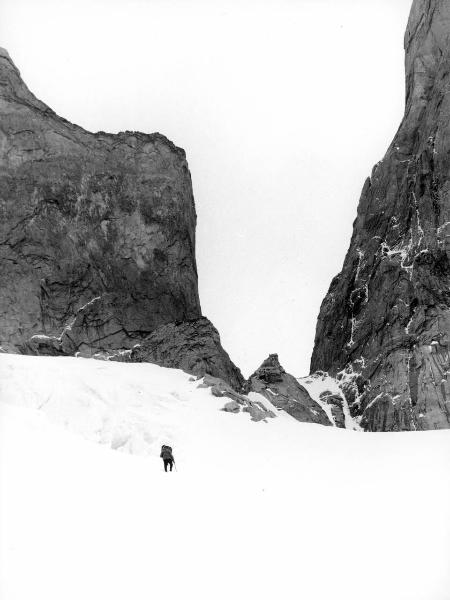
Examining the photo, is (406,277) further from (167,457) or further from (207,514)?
(207,514)

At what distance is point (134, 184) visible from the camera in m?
67.1

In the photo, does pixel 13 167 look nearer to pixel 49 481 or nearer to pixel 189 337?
pixel 189 337

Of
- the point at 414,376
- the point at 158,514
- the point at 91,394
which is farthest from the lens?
the point at 414,376

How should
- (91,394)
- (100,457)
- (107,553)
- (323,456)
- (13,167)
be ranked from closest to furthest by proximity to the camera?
1. (107,553)
2. (100,457)
3. (323,456)
4. (91,394)
5. (13,167)

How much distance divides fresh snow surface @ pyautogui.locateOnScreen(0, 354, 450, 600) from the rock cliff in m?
26.6

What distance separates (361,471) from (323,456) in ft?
13.1

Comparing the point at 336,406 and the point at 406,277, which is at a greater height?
the point at 406,277

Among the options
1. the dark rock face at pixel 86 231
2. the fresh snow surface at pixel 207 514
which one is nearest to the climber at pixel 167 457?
the fresh snow surface at pixel 207 514

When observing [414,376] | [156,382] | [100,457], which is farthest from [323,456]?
[414,376]

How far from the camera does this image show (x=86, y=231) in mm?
62875

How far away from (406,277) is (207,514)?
43.4 meters

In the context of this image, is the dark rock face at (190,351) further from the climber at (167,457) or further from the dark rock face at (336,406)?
the climber at (167,457)

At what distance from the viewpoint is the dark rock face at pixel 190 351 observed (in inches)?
1945

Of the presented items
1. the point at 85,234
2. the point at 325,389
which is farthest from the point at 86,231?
the point at 325,389
